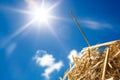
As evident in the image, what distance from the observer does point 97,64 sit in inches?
364

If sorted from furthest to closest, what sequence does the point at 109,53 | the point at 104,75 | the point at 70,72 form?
the point at 70,72 → the point at 109,53 → the point at 104,75

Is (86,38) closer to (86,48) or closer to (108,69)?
(86,48)

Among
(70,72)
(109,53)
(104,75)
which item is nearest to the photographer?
(104,75)

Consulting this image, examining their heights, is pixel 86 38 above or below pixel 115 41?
above

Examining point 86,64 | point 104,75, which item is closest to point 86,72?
point 86,64

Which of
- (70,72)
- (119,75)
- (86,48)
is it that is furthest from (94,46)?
(119,75)

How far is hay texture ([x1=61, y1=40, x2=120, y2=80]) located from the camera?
902 centimetres

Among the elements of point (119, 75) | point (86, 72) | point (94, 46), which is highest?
point (94, 46)

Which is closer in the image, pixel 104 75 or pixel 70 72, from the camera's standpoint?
pixel 104 75

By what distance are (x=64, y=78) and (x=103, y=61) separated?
1192 millimetres

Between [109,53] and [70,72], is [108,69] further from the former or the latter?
[70,72]

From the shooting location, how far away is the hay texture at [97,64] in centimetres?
902

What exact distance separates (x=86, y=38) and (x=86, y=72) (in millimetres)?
1320

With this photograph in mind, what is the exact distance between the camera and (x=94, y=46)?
→ 1001 centimetres
